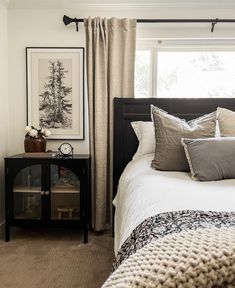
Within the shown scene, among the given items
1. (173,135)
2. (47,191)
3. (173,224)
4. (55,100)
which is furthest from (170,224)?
(55,100)

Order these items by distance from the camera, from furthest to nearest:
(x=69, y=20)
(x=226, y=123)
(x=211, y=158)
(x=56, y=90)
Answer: (x=56, y=90)
(x=69, y=20)
(x=226, y=123)
(x=211, y=158)

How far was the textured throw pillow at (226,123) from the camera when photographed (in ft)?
8.20

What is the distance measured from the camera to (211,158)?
212 centimetres

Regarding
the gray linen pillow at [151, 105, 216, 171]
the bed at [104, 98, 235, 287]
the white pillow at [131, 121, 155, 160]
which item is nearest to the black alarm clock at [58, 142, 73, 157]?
the bed at [104, 98, 235, 287]

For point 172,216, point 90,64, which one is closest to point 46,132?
point 90,64

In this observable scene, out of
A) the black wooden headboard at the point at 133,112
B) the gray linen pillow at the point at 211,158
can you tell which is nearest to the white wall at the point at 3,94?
the black wooden headboard at the point at 133,112

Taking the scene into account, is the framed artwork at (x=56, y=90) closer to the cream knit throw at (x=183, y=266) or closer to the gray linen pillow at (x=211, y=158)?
the gray linen pillow at (x=211, y=158)

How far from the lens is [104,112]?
121 inches

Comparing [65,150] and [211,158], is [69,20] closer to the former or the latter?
[65,150]

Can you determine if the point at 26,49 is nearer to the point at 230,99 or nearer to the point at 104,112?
the point at 104,112

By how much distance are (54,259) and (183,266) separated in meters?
1.99

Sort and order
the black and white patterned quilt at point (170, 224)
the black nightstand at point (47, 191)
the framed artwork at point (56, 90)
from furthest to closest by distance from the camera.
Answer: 1. the framed artwork at point (56, 90)
2. the black nightstand at point (47, 191)
3. the black and white patterned quilt at point (170, 224)

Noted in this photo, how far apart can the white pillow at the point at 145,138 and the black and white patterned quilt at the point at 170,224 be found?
1.48m

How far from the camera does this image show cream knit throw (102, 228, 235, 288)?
0.70 m
